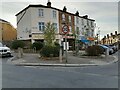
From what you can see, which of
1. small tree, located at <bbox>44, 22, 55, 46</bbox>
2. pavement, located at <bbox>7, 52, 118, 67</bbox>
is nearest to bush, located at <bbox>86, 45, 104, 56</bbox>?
pavement, located at <bbox>7, 52, 118, 67</bbox>

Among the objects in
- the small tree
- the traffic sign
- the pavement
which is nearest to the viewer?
the pavement

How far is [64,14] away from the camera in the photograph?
5419 cm

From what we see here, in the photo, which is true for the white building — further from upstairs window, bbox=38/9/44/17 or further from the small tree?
the small tree

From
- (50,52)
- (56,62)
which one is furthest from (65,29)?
(50,52)

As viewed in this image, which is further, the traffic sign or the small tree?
the small tree

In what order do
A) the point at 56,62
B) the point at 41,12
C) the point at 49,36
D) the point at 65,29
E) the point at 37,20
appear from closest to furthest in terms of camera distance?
the point at 56,62 → the point at 65,29 → the point at 49,36 → the point at 37,20 → the point at 41,12

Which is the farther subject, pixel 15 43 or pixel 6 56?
pixel 15 43

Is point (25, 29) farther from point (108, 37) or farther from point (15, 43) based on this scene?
point (108, 37)

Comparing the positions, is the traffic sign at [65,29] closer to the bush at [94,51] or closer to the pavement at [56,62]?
the pavement at [56,62]

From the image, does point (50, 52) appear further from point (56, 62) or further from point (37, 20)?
point (37, 20)

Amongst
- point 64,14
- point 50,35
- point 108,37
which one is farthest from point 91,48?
point 108,37

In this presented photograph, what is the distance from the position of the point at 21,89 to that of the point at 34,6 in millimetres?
41648

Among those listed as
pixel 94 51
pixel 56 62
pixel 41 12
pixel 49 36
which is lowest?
pixel 56 62

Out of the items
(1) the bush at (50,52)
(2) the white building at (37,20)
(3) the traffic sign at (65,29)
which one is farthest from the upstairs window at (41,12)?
(3) the traffic sign at (65,29)
